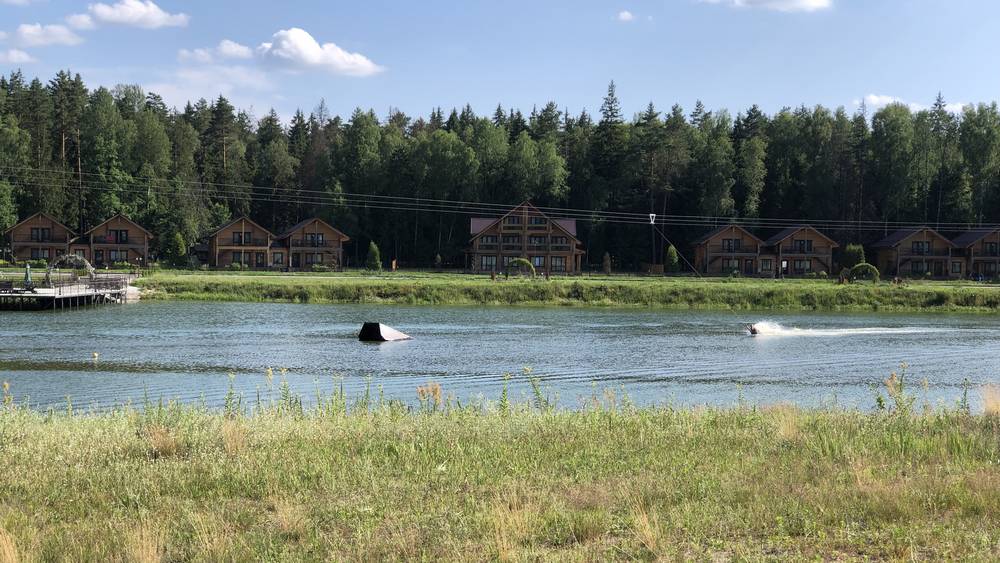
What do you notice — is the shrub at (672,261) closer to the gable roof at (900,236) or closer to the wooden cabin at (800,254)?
the wooden cabin at (800,254)

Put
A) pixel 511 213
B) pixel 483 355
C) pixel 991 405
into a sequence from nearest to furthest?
pixel 991 405
pixel 483 355
pixel 511 213

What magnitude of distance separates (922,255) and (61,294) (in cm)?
8915

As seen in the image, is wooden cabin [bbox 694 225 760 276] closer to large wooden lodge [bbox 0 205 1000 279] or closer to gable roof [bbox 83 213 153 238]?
large wooden lodge [bbox 0 205 1000 279]

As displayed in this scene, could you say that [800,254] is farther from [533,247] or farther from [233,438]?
[233,438]

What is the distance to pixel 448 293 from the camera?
6744 cm

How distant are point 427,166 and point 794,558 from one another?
333 feet

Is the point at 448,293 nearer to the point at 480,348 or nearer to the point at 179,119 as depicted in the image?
the point at 480,348

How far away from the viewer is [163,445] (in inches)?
Answer: 490

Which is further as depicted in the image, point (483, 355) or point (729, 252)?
point (729, 252)

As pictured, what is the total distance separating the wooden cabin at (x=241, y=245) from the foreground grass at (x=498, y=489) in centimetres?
8848

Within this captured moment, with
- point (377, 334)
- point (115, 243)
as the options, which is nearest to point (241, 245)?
point (115, 243)

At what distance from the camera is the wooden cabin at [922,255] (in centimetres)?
10312

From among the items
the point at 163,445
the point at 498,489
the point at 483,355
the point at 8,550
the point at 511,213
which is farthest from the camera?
the point at 511,213

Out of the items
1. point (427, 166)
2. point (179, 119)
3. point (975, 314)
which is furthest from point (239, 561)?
point (179, 119)
